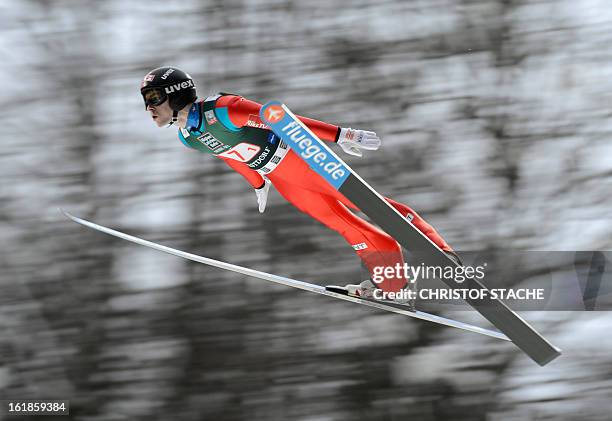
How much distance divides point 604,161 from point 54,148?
464cm

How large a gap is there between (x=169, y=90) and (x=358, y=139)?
3.20ft

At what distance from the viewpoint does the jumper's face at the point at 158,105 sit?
5027mm

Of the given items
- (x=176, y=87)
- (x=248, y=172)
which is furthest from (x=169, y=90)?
(x=248, y=172)

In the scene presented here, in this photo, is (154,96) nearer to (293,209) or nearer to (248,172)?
(248,172)

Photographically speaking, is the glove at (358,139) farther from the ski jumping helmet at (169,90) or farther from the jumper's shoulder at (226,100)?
the ski jumping helmet at (169,90)

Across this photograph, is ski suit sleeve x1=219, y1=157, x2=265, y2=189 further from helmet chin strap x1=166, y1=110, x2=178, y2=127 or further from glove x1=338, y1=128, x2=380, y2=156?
glove x1=338, y1=128, x2=380, y2=156

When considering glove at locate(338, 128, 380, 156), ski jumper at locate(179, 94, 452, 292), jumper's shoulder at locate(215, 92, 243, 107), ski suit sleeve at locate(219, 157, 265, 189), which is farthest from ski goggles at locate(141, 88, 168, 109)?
glove at locate(338, 128, 380, 156)

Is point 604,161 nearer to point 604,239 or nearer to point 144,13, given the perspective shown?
point 604,239

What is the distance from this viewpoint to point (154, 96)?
5.04 metres

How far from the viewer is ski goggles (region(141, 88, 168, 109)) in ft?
16.5

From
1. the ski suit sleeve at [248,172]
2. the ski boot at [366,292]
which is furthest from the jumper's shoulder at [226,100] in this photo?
the ski boot at [366,292]

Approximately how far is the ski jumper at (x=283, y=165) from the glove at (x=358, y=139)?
0.05 m

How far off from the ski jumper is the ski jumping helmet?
0.07 meters

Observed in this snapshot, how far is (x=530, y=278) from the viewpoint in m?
7.72
